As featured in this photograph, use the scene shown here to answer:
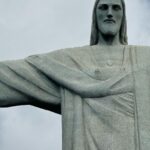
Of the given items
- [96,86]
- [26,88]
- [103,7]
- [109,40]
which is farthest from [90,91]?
[103,7]

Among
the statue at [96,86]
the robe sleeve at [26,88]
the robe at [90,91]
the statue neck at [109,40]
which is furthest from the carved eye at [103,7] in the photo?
the robe sleeve at [26,88]

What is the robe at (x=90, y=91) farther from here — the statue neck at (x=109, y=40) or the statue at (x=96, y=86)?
the statue neck at (x=109, y=40)

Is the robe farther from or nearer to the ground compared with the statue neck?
nearer to the ground

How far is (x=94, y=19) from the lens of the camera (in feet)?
58.1

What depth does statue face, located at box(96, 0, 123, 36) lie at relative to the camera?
17469mm

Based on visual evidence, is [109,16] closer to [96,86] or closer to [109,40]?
[109,40]

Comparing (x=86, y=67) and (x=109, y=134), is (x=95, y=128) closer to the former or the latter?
(x=109, y=134)

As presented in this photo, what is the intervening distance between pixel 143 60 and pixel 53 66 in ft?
5.86

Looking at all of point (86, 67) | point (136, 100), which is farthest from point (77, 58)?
point (136, 100)

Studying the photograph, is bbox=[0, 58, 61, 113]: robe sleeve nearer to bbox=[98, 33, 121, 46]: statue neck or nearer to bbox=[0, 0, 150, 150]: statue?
bbox=[0, 0, 150, 150]: statue

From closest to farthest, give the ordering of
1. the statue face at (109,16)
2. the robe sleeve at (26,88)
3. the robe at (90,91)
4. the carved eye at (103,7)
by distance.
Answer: the robe at (90,91) → the robe sleeve at (26,88) → the statue face at (109,16) → the carved eye at (103,7)

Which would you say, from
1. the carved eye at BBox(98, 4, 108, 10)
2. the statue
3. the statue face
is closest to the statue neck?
the statue

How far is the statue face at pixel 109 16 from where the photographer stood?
17.5 m

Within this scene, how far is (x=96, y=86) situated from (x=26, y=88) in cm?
141
